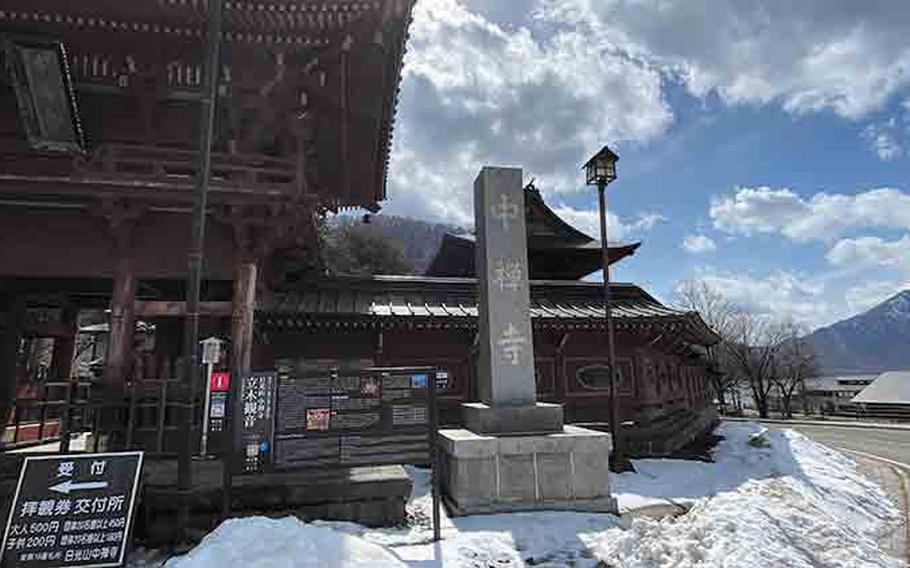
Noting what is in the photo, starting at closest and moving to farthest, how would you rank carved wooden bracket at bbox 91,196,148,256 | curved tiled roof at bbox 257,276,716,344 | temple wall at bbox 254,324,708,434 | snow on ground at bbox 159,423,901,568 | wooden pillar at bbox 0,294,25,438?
1. snow on ground at bbox 159,423,901,568
2. carved wooden bracket at bbox 91,196,148,256
3. wooden pillar at bbox 0,294,25,438
4. curved tiled roof at bbox 257,276,716,344
5. temple wall at bbox 254,324,708,434

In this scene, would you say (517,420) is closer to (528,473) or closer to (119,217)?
(528,473)

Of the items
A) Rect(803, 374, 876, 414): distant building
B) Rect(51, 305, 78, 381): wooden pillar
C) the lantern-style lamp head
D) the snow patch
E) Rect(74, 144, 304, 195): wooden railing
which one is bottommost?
Rect(803, 374, 876, 414): distant building

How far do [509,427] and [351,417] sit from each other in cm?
301

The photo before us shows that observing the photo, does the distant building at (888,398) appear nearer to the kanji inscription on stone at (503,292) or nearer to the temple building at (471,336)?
the temple building at (471,336)

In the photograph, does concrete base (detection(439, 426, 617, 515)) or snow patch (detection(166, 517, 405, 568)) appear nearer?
snow patch (detection(166, 517, 405, 568))

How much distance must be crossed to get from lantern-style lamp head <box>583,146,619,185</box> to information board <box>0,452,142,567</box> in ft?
36.3

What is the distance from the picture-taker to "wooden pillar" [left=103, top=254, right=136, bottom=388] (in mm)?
8094

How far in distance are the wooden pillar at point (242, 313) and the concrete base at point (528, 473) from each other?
13.0 feet

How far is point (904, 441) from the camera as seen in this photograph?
24.0 m

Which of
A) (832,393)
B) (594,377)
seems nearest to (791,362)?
(832,393)

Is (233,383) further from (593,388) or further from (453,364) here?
(593,388)

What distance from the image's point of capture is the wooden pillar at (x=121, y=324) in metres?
8.09

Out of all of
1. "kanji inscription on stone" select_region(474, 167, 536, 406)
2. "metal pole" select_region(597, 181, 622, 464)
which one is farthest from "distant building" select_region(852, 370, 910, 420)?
"kanji inscription on stone" select_region(474, 167, 536, 406)

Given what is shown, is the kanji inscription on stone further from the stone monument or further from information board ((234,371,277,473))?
information board ((234,371,277,473))
